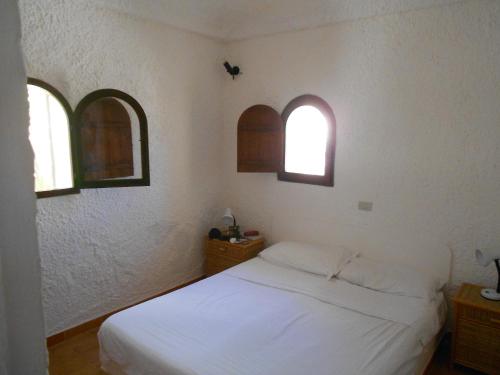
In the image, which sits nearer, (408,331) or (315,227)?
(408,331)

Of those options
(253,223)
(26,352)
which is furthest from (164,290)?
(26,352)

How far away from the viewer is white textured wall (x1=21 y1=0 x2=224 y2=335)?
8.30ft

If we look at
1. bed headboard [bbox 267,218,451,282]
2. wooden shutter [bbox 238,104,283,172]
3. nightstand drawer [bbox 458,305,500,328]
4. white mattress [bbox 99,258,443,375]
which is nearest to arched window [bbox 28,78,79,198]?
white mattress [bbox 99,258,443,375]

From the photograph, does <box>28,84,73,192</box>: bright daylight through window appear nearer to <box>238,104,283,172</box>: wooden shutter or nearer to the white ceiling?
the white ceiling

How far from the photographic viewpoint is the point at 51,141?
259 centimetres

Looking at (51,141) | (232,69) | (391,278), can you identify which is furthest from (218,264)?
(232,69)

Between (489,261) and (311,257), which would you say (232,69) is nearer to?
(311,257)

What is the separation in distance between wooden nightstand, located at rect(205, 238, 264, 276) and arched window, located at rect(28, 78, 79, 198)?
1.46 m

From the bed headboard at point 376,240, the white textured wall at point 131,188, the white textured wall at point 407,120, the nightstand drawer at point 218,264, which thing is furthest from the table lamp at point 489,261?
the white textured wall at point 131,188

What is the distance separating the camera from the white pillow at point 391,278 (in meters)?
2.46

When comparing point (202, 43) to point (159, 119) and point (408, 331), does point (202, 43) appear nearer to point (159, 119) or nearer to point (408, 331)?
point (159, 119)

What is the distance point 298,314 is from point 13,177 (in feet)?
6.90

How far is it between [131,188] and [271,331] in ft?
5.89

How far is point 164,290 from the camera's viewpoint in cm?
346
